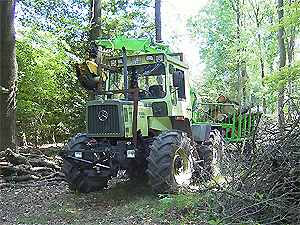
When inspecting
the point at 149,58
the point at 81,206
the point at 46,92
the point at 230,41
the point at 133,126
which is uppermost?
the point at 230,41

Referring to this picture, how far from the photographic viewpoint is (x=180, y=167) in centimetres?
613

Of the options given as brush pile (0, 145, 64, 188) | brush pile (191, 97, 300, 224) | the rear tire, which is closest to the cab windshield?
the rear tire

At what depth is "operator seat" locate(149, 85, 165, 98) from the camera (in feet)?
21.6

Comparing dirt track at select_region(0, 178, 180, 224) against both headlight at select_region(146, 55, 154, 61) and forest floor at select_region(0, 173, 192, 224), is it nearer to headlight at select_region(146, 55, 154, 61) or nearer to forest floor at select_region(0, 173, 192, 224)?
forest floor at select_region(0, 173, 192, 224)

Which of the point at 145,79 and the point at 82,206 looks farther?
the point at 145,79

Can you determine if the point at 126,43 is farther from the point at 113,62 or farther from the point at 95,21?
the point at 95,21

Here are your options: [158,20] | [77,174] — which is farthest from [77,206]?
[158,20]

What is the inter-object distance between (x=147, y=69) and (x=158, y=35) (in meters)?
8.64

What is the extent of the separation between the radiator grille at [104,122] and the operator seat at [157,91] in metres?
1.22

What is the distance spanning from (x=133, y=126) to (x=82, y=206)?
1.88 metres

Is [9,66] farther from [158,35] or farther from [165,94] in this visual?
[158,35]

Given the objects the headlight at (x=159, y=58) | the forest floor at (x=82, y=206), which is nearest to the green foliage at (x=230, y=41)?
the headlight at (x=159, y=58)

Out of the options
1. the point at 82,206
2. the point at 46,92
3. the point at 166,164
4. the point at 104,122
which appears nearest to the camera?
the point at 166,164

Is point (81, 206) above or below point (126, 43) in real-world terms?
below
